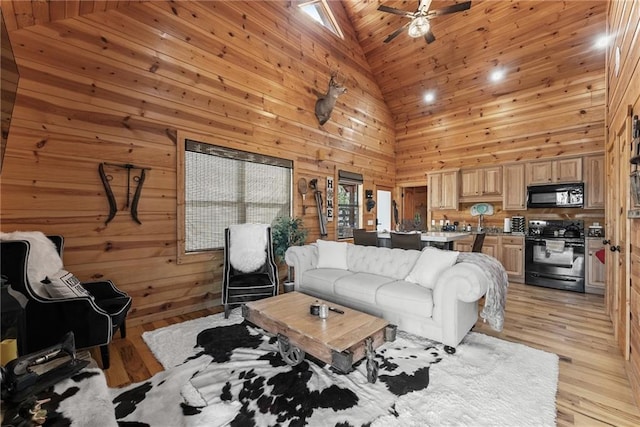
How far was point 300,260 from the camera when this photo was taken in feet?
A: 12.4

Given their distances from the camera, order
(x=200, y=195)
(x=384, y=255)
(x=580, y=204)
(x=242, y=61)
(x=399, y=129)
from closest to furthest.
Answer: (x=384, y=255) < (x=200, y=195) < (x=242, y=61) < (x=580, y=204) < (x=399, y=129)

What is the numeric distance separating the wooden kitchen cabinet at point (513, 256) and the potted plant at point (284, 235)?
12.8 feet

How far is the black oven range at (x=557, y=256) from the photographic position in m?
4.45

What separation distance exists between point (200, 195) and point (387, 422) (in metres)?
3.36

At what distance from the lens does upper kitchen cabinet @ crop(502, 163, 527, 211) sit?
17.4 feet

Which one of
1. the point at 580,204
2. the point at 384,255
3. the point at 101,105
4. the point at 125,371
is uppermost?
the point at 101,105

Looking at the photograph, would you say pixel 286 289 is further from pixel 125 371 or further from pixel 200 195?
pixel 125 371

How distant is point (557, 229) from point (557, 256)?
594mm

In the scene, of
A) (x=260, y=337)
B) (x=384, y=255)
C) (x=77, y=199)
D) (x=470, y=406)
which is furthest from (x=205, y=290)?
(x=470, y=406)

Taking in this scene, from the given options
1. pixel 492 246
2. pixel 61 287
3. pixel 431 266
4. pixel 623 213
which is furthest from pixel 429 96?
pixel 61 287

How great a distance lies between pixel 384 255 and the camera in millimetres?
3449

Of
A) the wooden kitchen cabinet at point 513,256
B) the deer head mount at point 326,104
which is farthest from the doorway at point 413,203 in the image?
the deer head mount at point 326,104

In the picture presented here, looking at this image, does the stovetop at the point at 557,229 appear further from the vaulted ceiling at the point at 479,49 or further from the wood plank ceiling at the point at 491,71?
the vaulted ceiling at the point at 479,49

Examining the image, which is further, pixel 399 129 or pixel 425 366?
pixel 399 129
